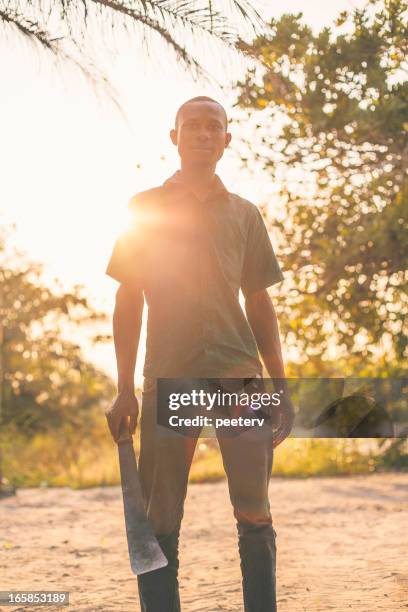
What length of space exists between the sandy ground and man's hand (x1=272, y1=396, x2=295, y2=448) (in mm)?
1465

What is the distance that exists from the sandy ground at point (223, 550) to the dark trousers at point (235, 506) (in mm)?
1422

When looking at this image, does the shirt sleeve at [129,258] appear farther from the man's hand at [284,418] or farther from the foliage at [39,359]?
the foliage at [39,359]

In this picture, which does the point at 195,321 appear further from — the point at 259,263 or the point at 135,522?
the point at 135,522

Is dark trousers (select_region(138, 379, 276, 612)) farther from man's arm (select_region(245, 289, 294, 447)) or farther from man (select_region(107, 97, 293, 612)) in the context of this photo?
man's arm (select_region(245, 289, 294, 447))

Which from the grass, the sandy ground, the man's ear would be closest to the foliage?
the grass

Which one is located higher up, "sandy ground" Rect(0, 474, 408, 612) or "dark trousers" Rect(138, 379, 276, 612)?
"dark trousers" Rect(138, 379, 276, 612)

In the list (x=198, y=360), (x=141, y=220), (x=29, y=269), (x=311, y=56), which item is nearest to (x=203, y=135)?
(x=141, y=220)

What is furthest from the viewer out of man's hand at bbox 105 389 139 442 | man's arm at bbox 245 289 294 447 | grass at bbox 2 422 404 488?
grass at bbox 2 422 404 488

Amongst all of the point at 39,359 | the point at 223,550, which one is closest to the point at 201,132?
the point at 223,550

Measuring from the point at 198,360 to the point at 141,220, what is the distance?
2.01 feet

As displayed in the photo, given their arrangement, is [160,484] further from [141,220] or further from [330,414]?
[330,414]

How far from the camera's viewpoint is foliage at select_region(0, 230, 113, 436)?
15.9 metres

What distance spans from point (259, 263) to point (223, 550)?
3751 mm

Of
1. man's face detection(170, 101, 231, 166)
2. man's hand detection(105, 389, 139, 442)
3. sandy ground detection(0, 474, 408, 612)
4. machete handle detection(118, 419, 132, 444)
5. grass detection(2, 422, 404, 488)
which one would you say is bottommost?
sandy ground detection(0, 474, 408, 612)
